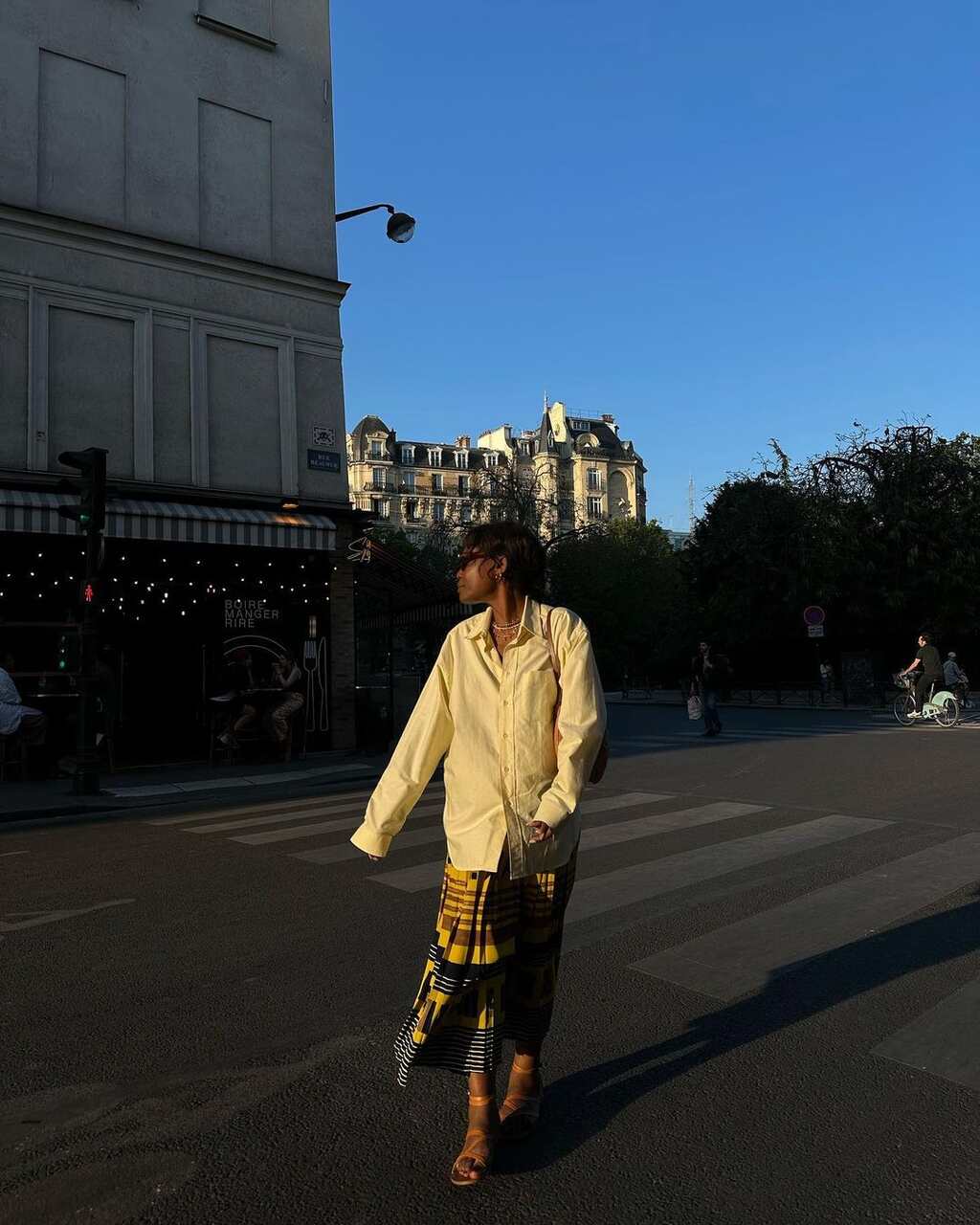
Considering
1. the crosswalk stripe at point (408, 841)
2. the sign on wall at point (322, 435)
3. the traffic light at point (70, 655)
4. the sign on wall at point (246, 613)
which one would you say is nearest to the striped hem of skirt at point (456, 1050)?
the crosswalk stripe at point (408, 841)

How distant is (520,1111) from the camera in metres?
2.90

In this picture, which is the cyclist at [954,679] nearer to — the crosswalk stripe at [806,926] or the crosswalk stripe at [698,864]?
the crosswalk stripe at [698,864]

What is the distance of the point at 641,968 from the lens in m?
4.38

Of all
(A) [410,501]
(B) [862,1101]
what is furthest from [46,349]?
(A) [410,501]

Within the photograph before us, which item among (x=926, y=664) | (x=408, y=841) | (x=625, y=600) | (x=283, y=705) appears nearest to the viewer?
(x=408, y=841)

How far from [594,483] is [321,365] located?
8142 centimetres

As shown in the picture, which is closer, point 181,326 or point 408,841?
point 408,841

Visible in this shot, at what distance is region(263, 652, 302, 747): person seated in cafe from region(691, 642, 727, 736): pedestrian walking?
24.4 feet

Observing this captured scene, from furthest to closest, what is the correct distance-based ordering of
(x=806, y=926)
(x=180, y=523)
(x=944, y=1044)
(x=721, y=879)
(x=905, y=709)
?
1. (x=905, y=709)
2. (x=180, y=523)
3. (x=721, y=879)
4. (x=806, y=926)
5. (x=944, y=1044)

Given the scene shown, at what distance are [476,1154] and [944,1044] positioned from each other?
6.30 ft

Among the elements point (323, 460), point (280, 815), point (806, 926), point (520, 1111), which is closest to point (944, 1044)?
point (806, 926)

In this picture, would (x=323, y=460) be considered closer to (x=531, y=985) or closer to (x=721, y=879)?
(x=721, y=879)

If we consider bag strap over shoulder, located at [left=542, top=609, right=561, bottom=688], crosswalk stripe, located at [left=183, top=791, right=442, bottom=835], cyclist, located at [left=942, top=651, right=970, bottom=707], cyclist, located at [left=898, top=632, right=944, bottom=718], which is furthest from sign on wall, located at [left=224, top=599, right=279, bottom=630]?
cyclist, located at [left=942, top=651, right=970, bottom=707]

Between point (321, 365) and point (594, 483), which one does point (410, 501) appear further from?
point (321, 365)
